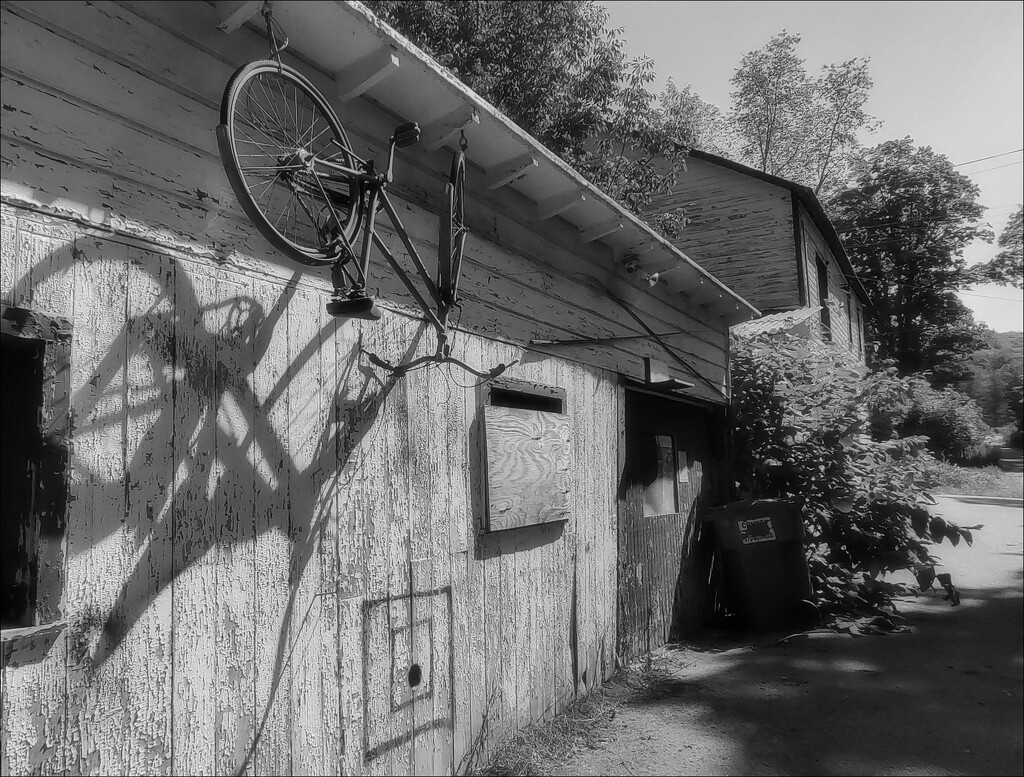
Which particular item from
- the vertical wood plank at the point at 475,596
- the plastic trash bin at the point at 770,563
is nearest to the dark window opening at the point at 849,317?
the plastic trash bin at the point at 770,563

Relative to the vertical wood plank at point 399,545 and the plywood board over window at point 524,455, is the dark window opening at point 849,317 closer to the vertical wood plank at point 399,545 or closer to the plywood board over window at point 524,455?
the plywood board over window at point 524,455

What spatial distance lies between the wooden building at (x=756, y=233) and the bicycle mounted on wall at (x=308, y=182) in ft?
40.3

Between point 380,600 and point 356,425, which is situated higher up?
point 356,425

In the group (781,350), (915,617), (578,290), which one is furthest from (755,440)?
(578,290)

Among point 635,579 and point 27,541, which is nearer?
point 27,541

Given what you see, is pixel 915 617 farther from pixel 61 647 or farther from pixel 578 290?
pixel 61 647

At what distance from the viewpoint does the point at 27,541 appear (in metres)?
2.12

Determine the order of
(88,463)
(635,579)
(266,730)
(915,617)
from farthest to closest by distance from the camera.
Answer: (915,617), (635,579), (266,730), (88,463)

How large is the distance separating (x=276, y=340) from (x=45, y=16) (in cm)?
127

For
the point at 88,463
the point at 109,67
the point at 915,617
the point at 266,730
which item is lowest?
the point at 915,617

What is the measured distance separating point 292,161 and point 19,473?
1.38 metres

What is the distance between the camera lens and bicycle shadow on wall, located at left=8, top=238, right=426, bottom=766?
229 centimetres

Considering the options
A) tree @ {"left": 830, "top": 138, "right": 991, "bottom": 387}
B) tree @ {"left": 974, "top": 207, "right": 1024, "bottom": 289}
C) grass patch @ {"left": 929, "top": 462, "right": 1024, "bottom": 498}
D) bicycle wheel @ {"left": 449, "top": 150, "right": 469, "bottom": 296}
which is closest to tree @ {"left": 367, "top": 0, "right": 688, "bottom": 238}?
bicycle wheel @ {"left": 449, "top": 150, "right": 469, "bottom": 296}

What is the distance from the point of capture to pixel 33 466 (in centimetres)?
215
